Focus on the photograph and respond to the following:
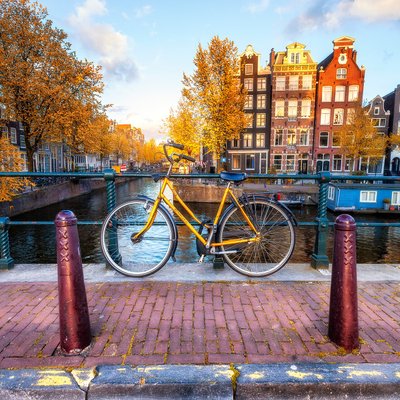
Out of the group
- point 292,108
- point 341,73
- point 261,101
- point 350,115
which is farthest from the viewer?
point 261,101

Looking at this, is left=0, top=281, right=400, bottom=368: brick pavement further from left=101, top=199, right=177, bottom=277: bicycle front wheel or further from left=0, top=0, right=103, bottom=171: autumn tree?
left=0, top=0, right=103, bottom=171: autumn tree

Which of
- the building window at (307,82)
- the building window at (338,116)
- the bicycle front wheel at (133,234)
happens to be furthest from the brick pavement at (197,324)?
the building window at (307,82)

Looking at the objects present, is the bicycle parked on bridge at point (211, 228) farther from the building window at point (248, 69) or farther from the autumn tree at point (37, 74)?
the building window at point (248, 69)

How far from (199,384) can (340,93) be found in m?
37.7

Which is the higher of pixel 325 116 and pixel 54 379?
pixel 325 116

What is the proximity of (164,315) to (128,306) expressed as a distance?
0.37 meters

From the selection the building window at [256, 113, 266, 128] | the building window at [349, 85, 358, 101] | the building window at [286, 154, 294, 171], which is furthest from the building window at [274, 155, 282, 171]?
the building window at [349, 85, 358, 101]

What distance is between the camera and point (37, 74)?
58.3 feet

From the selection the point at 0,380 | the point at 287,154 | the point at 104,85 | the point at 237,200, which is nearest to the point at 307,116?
the point at 287,154

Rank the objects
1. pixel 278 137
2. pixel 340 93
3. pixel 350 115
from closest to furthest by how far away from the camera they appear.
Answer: pixel 350 115 → pixel 340 93 → pixel 278 137

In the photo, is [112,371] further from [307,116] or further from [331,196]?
[307,116]

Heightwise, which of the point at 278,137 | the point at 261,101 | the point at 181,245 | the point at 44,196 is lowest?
the point at 181,245

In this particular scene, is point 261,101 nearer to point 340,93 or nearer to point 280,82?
point 280,82

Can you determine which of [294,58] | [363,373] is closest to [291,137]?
[294,58]
